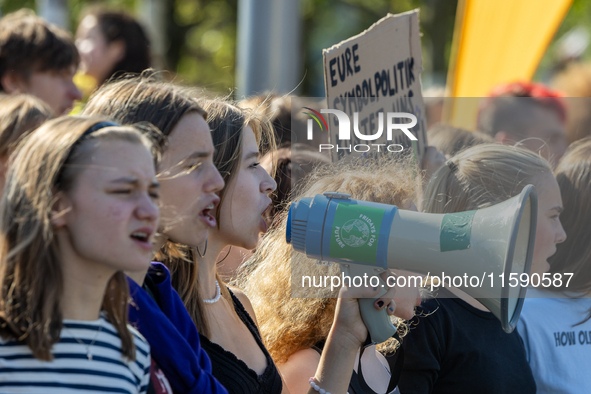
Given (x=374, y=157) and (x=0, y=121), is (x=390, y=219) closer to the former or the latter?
(x=374, y=157)

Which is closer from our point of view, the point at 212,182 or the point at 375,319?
the point at 212,182

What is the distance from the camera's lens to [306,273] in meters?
2.07

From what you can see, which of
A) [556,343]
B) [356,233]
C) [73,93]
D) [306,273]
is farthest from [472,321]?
[73,93]

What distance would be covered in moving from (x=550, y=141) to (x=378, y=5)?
48.3 ft

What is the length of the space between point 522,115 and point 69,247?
4.26 meters

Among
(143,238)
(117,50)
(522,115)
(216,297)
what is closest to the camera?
(143,238)

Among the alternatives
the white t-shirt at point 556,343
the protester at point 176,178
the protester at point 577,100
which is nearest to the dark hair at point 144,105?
the protester at point 176,178

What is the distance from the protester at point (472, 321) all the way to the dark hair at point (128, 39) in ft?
9.68

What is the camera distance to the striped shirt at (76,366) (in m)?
1.11

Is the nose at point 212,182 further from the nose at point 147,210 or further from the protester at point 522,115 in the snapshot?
the protester at point 522,115

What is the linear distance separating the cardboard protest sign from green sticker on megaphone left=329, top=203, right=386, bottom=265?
62 centimetres

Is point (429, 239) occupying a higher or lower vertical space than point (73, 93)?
lower

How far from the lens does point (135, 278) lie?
4.90 ft

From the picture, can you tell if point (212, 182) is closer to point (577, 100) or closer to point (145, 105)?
→ point (145, 105)
